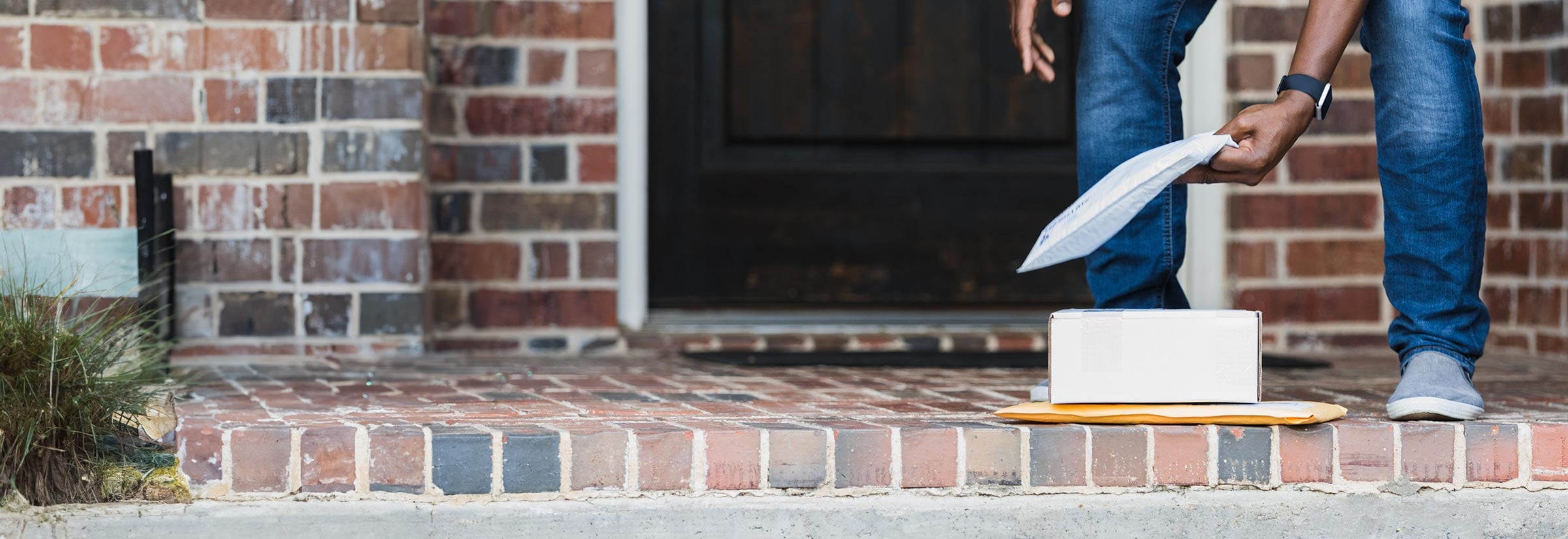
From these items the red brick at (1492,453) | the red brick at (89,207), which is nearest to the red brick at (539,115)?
the red brick at (89,207)

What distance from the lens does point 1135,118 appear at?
1.91m

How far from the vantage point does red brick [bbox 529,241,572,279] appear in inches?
112

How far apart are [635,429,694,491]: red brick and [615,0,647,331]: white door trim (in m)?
1.39

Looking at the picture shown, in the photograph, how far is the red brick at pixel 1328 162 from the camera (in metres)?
2.98

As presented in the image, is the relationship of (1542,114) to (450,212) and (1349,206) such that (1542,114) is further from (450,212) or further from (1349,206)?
(450,212)

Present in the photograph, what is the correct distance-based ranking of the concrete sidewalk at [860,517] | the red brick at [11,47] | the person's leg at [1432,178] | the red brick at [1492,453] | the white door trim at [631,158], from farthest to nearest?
the white door trim at [631,158]
the red brick at [11,47]
the person's leg at [1432,178]
the red brick at [1492,453]
the concrete sidewalk at [860,517]

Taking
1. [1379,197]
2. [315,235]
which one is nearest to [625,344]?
[315,235]

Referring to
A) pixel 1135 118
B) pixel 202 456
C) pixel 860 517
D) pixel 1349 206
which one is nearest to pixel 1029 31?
pixel 1135 118

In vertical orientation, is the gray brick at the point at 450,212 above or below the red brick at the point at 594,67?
below

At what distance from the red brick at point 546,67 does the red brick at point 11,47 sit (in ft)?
2.99

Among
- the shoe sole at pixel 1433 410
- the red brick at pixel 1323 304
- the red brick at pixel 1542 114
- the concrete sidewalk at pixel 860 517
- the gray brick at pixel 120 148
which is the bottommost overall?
the concrete sidewalk at pixel 860 517

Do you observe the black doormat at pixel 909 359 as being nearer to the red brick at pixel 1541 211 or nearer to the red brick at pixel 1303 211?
the red brick at pixel 1303 211

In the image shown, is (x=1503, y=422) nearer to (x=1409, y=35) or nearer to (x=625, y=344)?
(x=1409, y=35)

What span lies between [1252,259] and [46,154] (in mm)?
2366
